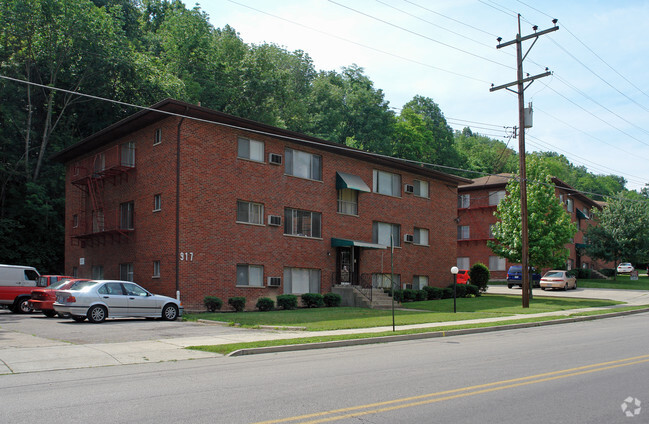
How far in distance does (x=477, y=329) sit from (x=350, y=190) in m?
15.3

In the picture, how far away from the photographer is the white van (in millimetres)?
25266

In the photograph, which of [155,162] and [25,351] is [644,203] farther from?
[25,351]

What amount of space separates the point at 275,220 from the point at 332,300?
16.7 ft

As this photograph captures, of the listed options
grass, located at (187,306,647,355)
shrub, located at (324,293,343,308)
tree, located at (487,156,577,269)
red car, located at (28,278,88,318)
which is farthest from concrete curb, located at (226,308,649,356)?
tree, located at (487,156,577,269)

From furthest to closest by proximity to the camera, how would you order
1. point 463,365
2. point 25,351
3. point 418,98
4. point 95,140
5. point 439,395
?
point 418,98 → point 95,140 → point 25,351 → point 463,365 → point 439,395

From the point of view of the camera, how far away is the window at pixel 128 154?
2915cm

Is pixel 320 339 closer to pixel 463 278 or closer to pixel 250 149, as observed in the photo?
pixel 250 149

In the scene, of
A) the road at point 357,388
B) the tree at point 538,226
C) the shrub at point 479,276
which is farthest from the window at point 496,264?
the road at point 357,388

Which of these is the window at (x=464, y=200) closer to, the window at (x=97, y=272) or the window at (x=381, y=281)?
the window at (x=381, y=281)

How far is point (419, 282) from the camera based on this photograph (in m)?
37.0

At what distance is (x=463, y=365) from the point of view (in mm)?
10828

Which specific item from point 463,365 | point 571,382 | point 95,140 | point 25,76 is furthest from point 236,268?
point 25,76

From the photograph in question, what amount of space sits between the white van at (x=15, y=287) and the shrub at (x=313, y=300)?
12190 mm

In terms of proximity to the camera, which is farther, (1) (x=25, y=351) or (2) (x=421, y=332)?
(2) (x=421, y=332)
